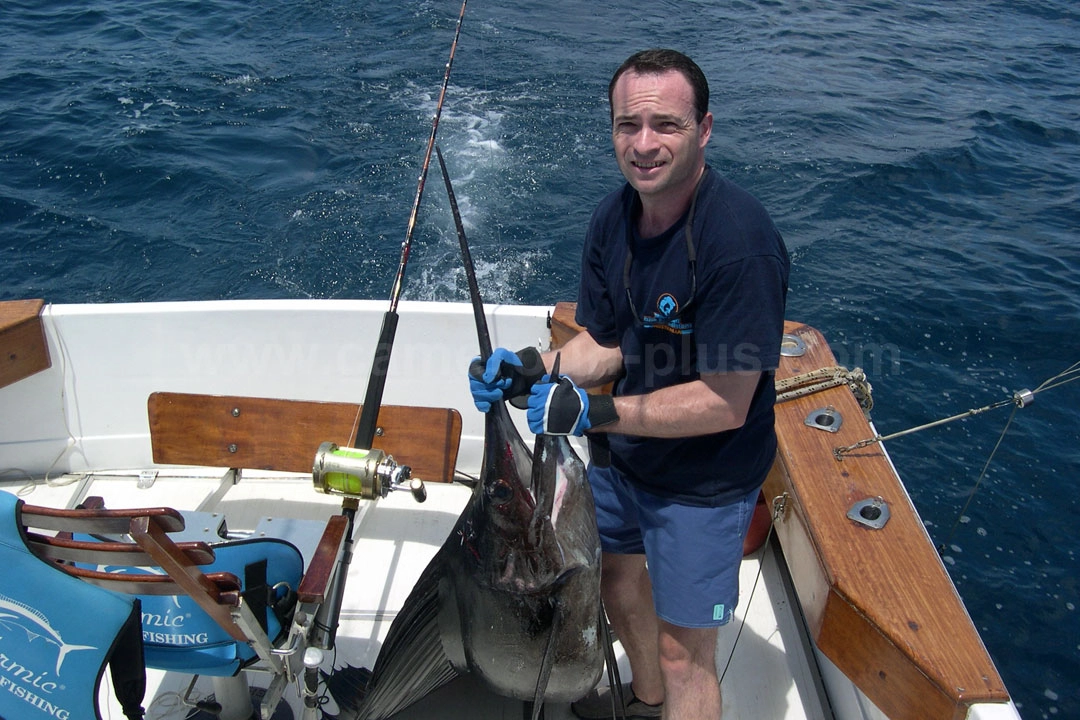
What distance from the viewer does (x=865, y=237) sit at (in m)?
6.30

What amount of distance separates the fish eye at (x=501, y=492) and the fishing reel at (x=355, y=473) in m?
0.29

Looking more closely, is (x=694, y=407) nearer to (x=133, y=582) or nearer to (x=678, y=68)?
(x=678, y=68)

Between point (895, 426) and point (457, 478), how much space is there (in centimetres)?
273

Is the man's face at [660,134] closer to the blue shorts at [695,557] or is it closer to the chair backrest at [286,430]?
the blue shorts at [695,557]

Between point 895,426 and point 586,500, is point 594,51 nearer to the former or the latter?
point 895,426

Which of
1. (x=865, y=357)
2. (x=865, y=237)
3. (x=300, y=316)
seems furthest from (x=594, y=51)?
(x=300, y=316)

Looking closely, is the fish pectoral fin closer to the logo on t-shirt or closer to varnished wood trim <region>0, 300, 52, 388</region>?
the logo on t-shirt

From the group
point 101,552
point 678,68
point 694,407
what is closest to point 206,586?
point 101,552

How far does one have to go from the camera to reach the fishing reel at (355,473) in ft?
6.11

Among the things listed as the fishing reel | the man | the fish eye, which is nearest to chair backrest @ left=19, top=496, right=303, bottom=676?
the fishing reel

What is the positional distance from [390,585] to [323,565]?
1.13 metres

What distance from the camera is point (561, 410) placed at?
1608mm

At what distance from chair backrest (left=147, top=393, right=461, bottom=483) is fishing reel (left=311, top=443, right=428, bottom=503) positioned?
38.9 inches

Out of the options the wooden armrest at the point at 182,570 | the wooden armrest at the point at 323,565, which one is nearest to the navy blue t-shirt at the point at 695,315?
the wooden armrest at the point at 323,565
